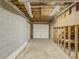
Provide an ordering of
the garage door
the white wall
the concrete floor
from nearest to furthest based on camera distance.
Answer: the white wall < the concrete floor < the garage door

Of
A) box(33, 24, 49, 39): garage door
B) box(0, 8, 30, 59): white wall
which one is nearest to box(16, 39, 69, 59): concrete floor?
box(0, 8, 30, 59): white wall

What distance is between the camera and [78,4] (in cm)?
503

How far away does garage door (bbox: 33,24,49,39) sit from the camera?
626 inches

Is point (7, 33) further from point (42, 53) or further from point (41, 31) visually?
point (41, 31)

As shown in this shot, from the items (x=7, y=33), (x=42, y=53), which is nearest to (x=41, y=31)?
(x=42, y=53)

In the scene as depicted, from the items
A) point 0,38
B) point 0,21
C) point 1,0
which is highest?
point 1,0

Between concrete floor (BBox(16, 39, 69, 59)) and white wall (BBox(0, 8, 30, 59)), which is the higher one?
white wall (BBox(0, 8, 30, 59))

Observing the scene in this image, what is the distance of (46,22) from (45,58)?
10.6m

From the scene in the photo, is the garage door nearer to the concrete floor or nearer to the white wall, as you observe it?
the concrete floor

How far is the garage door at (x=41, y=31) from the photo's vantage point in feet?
52.1

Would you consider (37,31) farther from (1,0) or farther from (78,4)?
(1,0)

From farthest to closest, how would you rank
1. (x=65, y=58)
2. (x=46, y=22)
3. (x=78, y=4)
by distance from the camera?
(x=46, y=22) → (x=65, y=58) → (x=78, y=4)

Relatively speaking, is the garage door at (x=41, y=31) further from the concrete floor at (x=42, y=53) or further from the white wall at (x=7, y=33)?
the white wall at (x=7, y=33)

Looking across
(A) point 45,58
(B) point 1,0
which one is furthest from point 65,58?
(B) point 1,0
